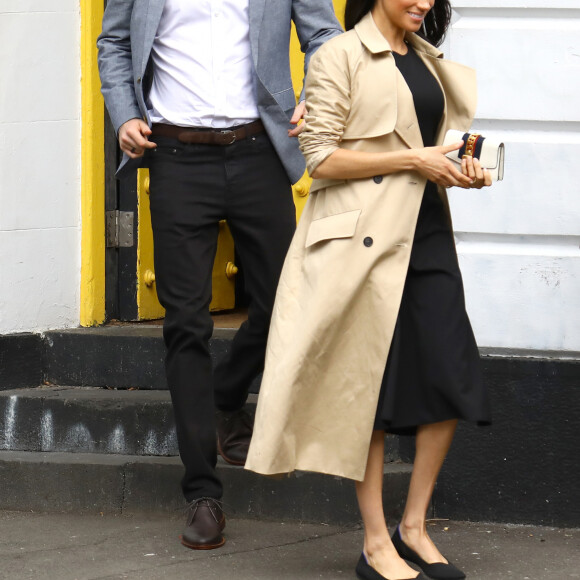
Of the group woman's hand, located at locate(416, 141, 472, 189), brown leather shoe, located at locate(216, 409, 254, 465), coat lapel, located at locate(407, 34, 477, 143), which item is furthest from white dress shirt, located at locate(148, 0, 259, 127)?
brown leather shoe, located at locate(216, 409, 254, 465)

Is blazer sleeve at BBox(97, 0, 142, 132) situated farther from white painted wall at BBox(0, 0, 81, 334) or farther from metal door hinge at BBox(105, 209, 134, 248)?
metal door hinge at BBox(105, 209, 134, 248)

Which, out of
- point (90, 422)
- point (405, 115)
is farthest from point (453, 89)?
point (90, 422)

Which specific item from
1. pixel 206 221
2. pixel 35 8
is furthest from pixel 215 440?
pixel 35 8

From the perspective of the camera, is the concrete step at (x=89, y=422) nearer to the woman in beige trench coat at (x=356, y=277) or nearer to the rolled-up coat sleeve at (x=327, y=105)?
the woman in beige trench coat at (x=356, y=277)

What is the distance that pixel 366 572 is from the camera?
3730mm

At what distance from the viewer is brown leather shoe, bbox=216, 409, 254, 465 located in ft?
15.1

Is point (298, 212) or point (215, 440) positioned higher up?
point (298, 212)

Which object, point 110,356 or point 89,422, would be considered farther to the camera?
point 110,356

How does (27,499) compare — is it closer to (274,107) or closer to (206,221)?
(206,221)

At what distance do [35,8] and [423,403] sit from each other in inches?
108

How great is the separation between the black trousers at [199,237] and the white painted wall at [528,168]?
783 millimetres

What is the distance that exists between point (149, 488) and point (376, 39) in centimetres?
194

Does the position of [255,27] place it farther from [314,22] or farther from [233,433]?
[233,433]

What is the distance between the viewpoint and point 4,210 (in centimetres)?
533
